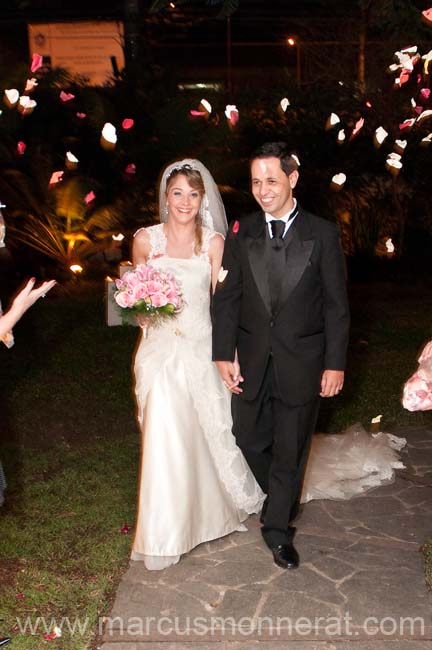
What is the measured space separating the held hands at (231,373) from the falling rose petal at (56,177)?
7.68 meters

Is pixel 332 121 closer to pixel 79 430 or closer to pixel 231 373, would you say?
pixel 79 430

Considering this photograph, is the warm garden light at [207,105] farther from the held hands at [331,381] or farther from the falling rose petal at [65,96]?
the held hands at [331,381]

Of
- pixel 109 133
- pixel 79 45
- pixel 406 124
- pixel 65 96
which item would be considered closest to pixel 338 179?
pixel 406 124

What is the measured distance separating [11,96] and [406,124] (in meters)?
5.79

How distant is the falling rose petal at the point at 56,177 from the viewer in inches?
470

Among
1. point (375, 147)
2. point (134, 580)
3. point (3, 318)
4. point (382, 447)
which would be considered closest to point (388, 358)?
point (382, 447)

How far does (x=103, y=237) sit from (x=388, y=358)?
4815 millimetres

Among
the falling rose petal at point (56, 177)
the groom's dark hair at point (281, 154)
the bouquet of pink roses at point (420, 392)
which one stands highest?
the groom's dark hair at point (281, 154)

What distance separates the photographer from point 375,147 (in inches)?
515

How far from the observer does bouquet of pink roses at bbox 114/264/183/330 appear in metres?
4.71

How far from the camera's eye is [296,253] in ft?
15.0

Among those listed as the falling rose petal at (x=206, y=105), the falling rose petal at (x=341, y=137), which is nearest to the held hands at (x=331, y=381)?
the falling rose petal at (x=206, y=105)

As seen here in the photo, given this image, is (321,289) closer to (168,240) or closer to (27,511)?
(168,240)

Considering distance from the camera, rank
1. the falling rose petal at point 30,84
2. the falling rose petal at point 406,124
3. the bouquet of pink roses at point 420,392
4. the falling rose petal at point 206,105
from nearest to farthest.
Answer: the bouquet of pink roses at point 420,392
the falling rose petal at point 30,84
the falling rose petal at point 206,105
the falling rose petal at point 406,124
